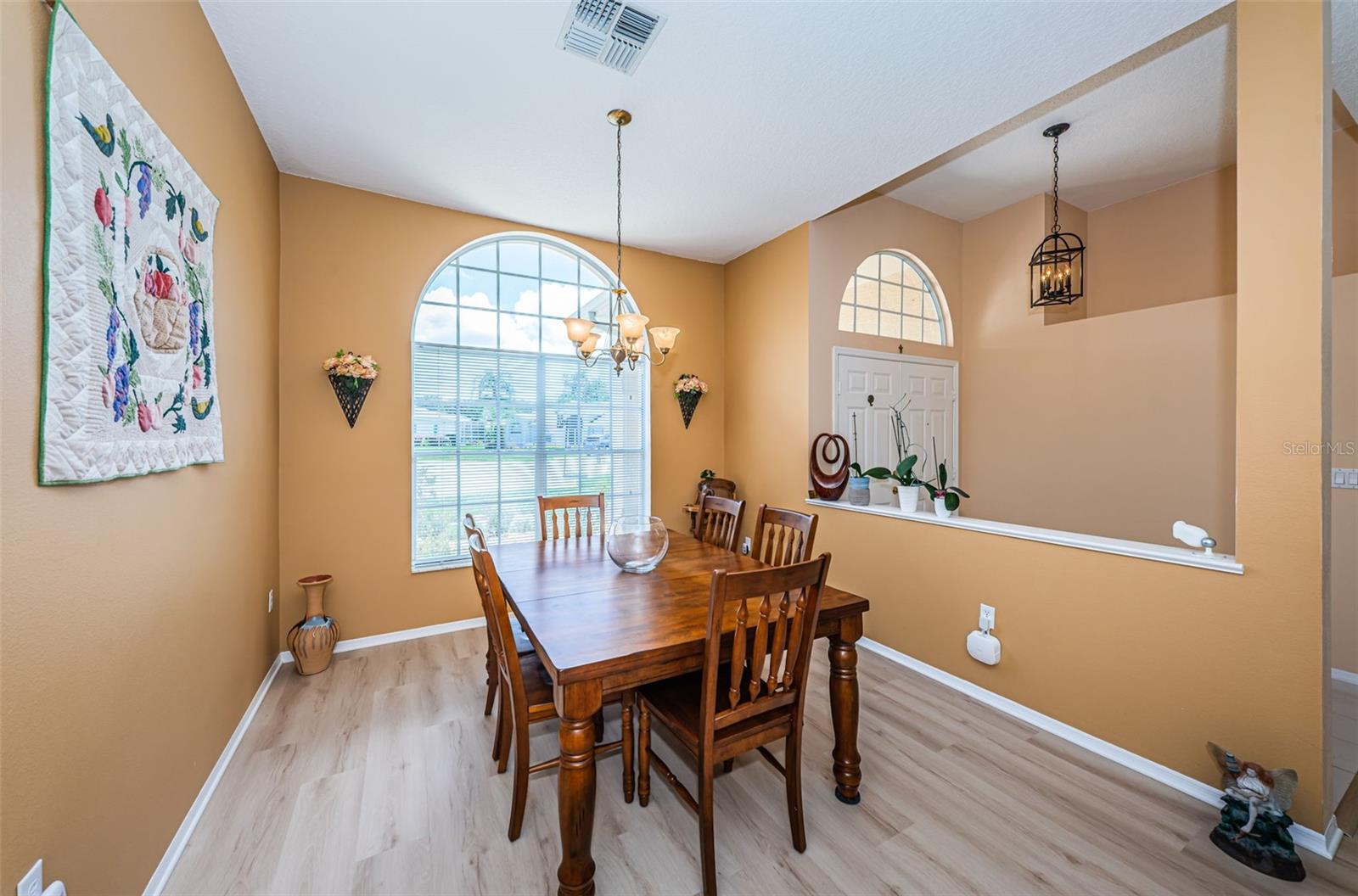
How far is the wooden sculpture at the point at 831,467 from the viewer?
360 cm

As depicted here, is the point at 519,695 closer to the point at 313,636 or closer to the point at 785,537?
the point at 785,537

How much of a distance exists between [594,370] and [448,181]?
1.63 m

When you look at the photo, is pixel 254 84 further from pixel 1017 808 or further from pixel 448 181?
pixel 1017 808

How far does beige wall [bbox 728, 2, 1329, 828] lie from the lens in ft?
5.55

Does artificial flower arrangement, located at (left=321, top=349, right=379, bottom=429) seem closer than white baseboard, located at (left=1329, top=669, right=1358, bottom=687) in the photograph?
No

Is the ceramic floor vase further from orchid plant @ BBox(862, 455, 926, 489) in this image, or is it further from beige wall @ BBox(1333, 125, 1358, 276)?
beige wall @ BBox(1333, 125, 1358, 276)

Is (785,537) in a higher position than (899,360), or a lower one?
lower

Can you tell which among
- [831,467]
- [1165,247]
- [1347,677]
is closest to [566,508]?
[831,467]

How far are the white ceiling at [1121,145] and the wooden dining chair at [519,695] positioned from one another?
12.0 feet

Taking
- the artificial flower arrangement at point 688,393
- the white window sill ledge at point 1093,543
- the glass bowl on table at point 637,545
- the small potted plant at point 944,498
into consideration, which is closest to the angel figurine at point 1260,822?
the white window sill ledge at point 1093,543

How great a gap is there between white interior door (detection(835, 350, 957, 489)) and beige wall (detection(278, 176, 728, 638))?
9.57 ft

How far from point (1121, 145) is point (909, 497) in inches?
105

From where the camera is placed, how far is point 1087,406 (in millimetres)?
3797

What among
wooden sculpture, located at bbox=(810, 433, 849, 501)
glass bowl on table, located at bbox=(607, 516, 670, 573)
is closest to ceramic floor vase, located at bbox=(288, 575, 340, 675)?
glass bowl on table, located at bbox=(607, 516, 670, 573)
